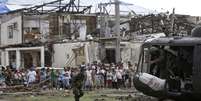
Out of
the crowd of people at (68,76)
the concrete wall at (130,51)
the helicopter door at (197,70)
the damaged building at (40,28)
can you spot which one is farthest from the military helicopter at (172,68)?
the damaged building at (40,28)

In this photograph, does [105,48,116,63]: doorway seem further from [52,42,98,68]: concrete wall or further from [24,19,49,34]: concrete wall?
[24,19,49,34]: concrete wall

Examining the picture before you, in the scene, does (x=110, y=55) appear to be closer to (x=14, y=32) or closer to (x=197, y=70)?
(x=14, y=32)

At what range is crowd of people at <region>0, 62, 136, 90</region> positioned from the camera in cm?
3231

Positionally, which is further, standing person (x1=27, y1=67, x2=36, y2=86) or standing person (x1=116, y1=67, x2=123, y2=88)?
standing person (x1=116, y1=67, x2=123, y2=88)

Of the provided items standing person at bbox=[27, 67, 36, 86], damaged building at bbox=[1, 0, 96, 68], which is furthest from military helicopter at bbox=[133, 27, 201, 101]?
damaged building at bbox=[1, 0, 96, 68]

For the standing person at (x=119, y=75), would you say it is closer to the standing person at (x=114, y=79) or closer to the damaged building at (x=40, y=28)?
the standing person at (x=114, y=79)

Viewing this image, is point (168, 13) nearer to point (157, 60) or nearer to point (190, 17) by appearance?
point (190, 17)

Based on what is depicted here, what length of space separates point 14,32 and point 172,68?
3741 cm

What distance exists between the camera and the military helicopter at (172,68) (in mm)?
13062

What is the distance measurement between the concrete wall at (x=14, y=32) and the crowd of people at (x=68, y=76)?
14.9 m

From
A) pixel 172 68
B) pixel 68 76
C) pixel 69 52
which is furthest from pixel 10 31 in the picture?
pixel 172 68

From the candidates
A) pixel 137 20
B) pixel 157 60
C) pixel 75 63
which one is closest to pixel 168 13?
pixel 137 20

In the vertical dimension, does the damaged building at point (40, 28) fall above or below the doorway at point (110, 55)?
above

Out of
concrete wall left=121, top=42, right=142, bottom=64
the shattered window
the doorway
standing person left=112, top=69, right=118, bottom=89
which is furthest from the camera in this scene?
the shattered window
